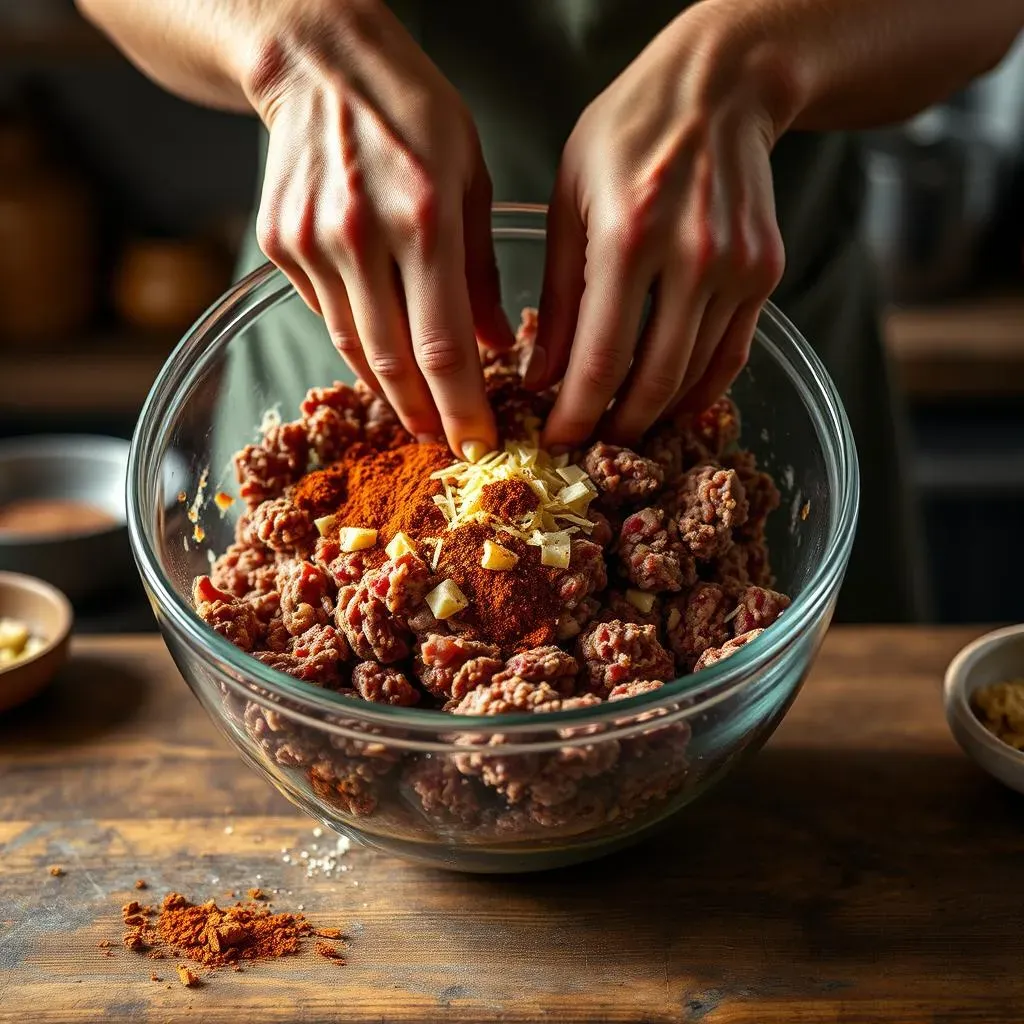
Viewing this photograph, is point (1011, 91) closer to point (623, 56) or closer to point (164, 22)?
point (623, 56)

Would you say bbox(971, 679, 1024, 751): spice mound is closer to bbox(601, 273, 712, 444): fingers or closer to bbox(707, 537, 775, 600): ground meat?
bbox(707, 537, 775, 600): ground meat

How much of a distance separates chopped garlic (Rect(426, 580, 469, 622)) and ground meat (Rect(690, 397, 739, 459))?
0.29 m

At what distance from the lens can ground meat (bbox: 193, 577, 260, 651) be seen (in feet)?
2.95

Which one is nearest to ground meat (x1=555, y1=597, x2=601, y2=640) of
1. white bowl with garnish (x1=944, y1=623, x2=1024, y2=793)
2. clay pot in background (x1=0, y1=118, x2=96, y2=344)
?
white bowl with garnish (x1=944, y1=623, x2=1024, y2=793)

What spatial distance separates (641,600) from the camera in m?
0.92

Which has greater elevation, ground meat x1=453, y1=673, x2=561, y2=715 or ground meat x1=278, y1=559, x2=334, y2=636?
ground meat x1=278, y1=559, x2=334, y2=636

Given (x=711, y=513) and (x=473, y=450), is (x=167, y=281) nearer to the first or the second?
(x=473, y=450)

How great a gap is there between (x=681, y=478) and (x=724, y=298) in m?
0.15

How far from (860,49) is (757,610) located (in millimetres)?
534

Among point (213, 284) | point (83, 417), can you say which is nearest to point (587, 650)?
point (213, 284)

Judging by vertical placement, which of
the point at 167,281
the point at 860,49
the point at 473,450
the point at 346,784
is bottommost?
the point at 167,281

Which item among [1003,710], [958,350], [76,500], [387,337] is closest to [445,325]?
[387,337]

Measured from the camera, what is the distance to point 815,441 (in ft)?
3.41

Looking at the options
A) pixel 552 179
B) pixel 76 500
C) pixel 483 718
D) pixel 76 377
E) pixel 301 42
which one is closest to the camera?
pixel 483 718
